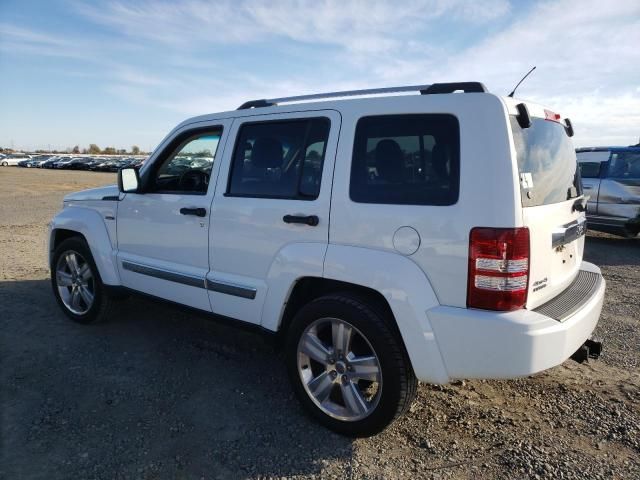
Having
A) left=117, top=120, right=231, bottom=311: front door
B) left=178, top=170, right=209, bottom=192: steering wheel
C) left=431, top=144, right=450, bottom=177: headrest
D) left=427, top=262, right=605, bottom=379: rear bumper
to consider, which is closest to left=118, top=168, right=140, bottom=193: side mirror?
left=117, top=120, right=231, bottom=311: front door

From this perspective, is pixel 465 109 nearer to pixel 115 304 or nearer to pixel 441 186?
pixel 441 186

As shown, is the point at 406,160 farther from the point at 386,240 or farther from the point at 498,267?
the point at 498,267

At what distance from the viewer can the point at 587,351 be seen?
2.89 m

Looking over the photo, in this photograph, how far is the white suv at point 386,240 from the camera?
2344mm

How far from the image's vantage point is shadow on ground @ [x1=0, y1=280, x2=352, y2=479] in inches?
103

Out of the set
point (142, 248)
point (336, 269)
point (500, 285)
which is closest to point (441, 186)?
point (500, 285)

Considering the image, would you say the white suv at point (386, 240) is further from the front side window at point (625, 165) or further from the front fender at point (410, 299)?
the front side window at point (625, 165)

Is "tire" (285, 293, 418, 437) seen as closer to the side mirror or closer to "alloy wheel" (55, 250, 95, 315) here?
the side mirror

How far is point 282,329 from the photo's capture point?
315 centimetres

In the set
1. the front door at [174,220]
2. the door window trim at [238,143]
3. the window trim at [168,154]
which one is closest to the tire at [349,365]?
the door window trim at [238,143]

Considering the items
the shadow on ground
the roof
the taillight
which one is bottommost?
the shadow on ground

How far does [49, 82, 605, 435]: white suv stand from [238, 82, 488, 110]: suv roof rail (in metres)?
0.02

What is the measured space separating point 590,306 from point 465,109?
141cm

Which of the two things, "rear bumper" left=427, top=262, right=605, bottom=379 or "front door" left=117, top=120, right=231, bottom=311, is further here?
"front door" left=117, top=120, right=231, bottom=311
